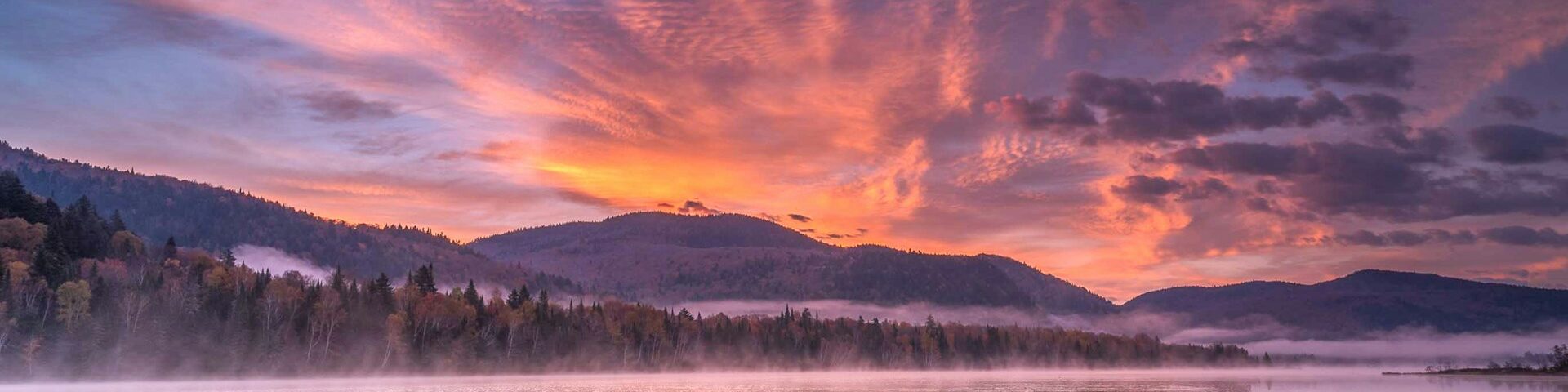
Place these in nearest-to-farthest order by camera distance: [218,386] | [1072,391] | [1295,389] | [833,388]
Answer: [1072,391], [1295,389], [833,388], [218,386]

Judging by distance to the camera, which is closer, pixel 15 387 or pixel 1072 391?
pixel 1072 391

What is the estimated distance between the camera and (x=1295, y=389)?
166 metres

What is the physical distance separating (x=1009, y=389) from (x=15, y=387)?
14317 centimetres

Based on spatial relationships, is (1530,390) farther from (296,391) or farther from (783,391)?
(296,391)

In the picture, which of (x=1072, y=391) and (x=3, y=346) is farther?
(x=3, y=346)

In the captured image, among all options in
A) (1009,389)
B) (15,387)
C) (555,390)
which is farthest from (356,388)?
(1009,389)

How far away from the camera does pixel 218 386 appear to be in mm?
192750

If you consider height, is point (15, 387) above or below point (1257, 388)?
below

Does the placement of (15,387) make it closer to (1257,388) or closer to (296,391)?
(296,391)

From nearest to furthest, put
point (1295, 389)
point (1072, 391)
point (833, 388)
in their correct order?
point (1072, 391), point (1295, 389), point (833, 388)

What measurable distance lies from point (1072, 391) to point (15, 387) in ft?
492

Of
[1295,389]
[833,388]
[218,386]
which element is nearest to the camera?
[1295,389]

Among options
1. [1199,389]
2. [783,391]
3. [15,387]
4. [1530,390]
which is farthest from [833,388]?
[15,387]

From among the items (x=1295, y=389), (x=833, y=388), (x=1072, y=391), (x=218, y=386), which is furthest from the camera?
(x=218, y=386)
